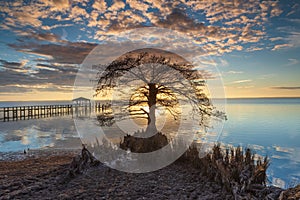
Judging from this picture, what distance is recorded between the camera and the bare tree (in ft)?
31.3

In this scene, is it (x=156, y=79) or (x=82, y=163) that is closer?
(x=82, y=163)

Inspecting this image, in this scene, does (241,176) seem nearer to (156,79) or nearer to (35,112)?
(156,79)

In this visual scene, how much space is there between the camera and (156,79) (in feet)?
31.7

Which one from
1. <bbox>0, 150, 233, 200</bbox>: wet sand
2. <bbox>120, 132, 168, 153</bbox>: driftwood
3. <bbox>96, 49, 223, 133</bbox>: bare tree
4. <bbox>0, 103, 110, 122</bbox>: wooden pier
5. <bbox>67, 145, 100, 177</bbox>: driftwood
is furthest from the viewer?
<bbox>0, 103, 110, 122</bbox>: wooden pier

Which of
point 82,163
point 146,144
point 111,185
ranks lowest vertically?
point 111,185

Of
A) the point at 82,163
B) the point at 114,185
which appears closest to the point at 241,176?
the point at 114,185

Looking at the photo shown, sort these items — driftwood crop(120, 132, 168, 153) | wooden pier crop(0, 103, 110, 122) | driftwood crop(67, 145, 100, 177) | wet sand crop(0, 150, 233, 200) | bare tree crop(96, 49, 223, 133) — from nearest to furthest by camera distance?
wet sand crop(0, 150, 233, 200) → driftwood crop(67, 145, 100, 177) → driftwood crop(120, 132, 168, 153) → bare tree crop(96, 49, 223, 133) → wooden pier crop(0, 103, 110, 122)

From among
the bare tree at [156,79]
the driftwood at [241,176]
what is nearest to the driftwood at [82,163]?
the bare tree at [156,79]

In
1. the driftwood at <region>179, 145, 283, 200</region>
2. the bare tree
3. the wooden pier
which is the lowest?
the wooden pier

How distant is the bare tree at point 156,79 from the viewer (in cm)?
954

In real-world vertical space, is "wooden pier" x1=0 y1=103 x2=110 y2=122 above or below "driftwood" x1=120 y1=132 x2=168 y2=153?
below

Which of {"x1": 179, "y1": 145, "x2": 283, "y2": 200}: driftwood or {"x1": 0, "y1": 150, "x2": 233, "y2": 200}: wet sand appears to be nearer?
{"x1": 179, "y1": 145, "x2": 283, "y2": 200}: driftwood

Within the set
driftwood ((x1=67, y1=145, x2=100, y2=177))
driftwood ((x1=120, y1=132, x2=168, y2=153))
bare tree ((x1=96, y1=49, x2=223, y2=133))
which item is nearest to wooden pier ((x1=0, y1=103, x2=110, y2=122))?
bare tree ((x1=96, y1=49, x2=223, y2=133))

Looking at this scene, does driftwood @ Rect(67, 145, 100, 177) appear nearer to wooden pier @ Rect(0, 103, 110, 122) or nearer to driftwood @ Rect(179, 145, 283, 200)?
wooden pier @ Rect(0, 103, 110, 122)
